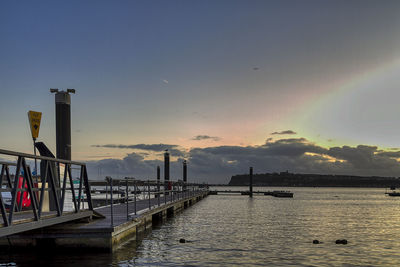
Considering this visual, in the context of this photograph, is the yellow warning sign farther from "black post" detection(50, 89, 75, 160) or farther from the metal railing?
the metal railing

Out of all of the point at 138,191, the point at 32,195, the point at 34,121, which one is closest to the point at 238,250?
the point at 138,191

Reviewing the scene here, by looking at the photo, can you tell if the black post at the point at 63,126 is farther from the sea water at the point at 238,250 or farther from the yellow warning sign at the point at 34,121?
the sea water at the point at 238,250

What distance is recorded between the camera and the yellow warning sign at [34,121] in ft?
40.5

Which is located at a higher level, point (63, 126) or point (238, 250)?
point (63, 126)

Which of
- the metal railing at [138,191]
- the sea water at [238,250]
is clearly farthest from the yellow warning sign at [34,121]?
the sea water at [238,250]

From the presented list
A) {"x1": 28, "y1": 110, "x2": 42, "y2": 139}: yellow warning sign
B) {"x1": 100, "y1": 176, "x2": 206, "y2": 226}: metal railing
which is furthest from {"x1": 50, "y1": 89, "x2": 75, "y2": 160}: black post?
{"x1": 100, "y1": 176, "x2": 206, "y2": 226}: metal railing

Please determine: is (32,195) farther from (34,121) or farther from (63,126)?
(63,126)

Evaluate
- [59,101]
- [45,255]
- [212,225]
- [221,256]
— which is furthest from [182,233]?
[59,101]

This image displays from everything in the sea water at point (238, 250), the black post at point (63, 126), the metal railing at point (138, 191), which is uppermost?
the black post at point (63, 126)

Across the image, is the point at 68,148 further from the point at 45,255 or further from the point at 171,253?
the point at 171,253

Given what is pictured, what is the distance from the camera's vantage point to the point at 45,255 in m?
13.4

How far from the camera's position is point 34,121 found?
40.9ft

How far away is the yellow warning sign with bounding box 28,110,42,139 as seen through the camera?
12.3 metres

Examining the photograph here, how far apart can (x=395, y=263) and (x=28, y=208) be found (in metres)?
13.8
